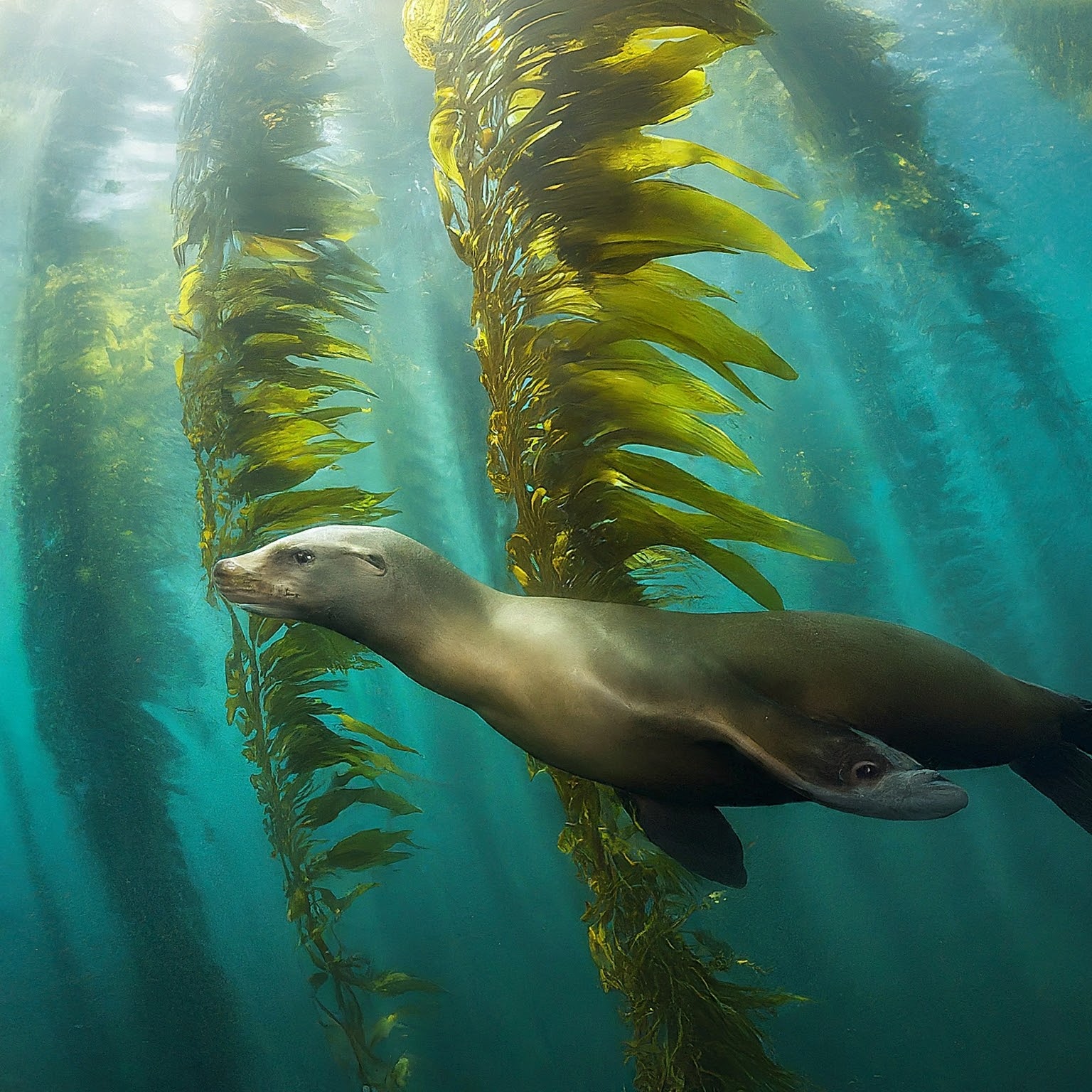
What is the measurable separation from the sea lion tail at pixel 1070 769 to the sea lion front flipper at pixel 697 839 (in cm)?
74

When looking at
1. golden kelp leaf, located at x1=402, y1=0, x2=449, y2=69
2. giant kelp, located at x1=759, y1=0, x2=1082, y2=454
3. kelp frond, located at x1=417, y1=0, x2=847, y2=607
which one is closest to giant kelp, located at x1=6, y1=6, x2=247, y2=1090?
giant kelp, located at x1=759, y1=0, x2=1082, y2=454

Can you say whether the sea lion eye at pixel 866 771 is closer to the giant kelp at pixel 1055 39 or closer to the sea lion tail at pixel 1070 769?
the sea lion tail at pixel 1070 769

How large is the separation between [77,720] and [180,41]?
989 cm

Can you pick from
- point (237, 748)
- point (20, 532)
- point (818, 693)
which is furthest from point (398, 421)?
point (818, 693)

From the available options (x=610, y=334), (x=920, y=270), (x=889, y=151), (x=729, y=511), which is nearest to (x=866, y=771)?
(x=729, y=511)

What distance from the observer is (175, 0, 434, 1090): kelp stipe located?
3340mm

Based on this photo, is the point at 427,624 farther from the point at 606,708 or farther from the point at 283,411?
the point at 283,411

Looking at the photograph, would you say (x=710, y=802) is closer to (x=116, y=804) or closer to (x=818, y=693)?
(x=818, y=693)

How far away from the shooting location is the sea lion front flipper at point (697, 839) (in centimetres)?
169

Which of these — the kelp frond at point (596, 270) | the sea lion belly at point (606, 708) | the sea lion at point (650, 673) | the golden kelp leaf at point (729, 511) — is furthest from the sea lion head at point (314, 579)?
the golden kelp leaf at point (729, 511)

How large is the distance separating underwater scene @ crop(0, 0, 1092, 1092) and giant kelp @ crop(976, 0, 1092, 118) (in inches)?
1.5

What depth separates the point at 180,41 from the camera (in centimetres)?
707

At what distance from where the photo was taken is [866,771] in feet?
4.01

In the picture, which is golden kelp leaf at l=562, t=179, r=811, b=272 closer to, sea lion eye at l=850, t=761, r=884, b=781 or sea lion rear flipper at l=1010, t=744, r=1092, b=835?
sea lion eye at l=850, t=761, r=884, b=781
